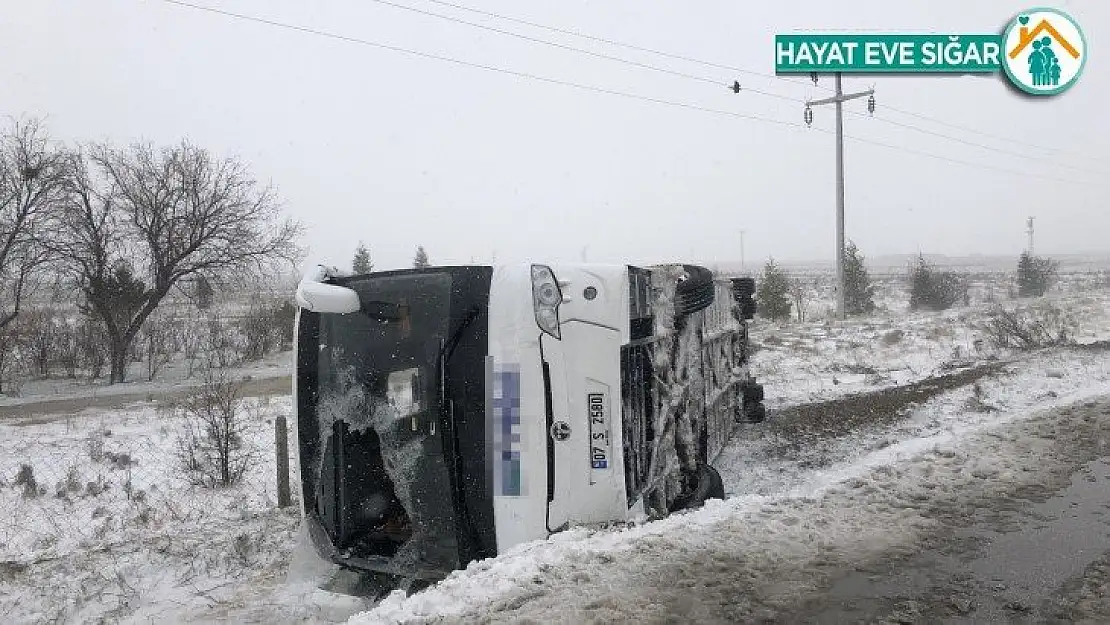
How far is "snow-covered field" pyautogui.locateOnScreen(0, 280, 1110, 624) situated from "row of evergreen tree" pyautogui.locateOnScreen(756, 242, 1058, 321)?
21.6 m

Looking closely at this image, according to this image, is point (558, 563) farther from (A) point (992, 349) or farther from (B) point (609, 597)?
(A) point (992, 349)

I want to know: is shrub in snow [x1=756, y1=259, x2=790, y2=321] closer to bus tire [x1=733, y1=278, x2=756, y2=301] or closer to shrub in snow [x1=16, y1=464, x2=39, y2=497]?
bus tire [x1=733, y1=278, x2=756, y2=301]

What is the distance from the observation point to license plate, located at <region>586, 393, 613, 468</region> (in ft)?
12.0

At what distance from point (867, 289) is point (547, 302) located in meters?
39.5

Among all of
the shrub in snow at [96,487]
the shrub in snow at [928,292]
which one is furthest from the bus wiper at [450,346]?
the shrub in snow at [928,292]

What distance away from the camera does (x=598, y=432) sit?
3668 millimetres

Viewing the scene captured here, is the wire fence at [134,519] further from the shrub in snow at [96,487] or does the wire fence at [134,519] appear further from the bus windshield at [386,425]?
the bus windshield at [386,425]

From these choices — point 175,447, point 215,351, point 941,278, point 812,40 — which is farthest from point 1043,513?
point 941,278

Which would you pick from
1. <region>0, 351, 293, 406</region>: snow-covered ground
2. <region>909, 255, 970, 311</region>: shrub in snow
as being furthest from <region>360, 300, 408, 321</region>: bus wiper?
<region>909, 255, 970, 311</region>: shrub in snow

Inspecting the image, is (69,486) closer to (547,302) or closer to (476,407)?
(476,407)

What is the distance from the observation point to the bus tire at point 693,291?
475 cm

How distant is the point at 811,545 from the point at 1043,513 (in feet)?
6.07

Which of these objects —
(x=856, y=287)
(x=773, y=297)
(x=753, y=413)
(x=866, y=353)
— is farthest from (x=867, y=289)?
(x=753, y=413)

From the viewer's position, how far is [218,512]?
271 inches
